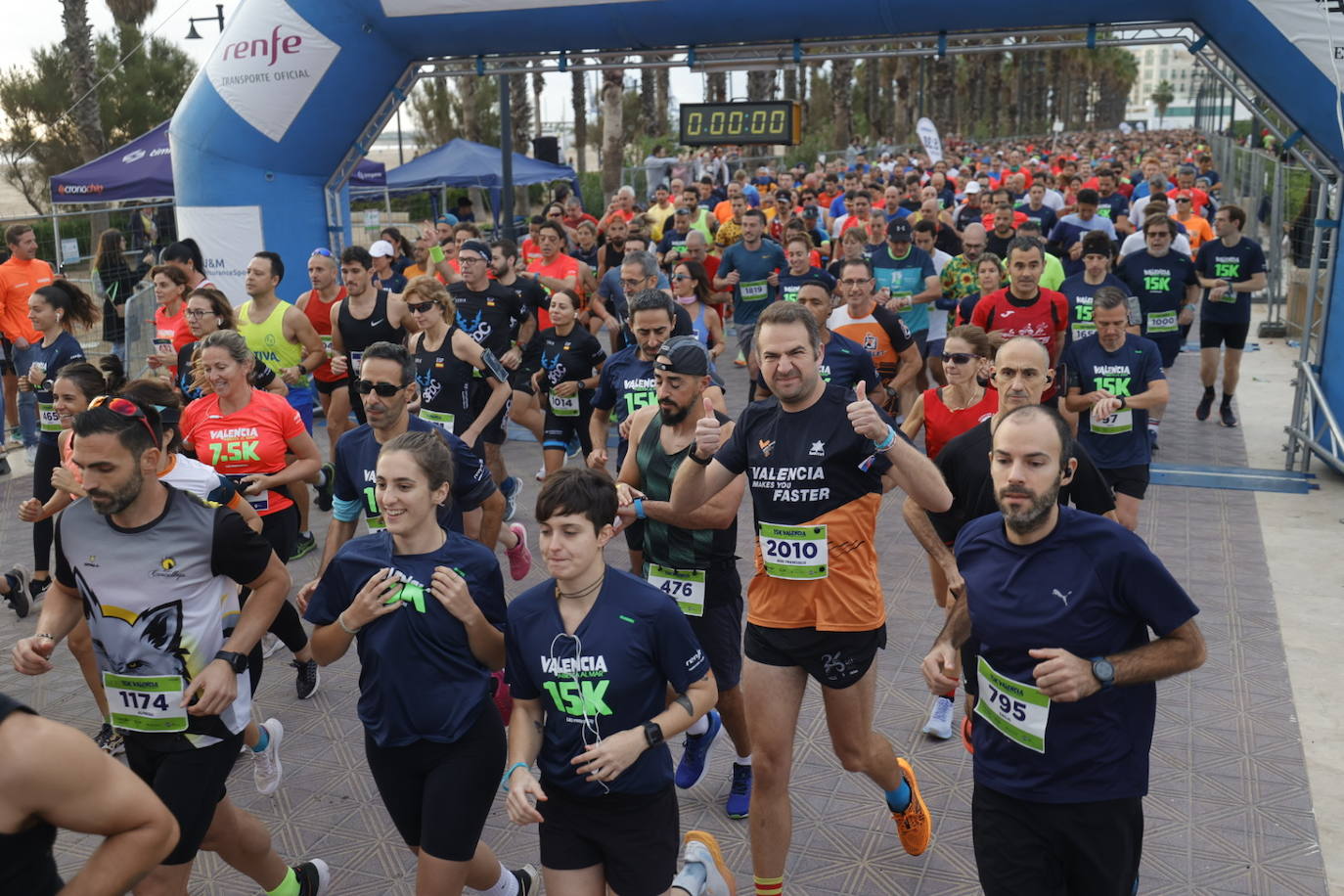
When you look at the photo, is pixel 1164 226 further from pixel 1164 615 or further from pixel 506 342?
pixel 1164 615

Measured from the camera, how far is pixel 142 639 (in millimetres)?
3633

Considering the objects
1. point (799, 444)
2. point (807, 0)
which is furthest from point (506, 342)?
point (799, 444)

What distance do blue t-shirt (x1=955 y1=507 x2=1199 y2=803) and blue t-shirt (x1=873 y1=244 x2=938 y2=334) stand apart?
7235 millimetres

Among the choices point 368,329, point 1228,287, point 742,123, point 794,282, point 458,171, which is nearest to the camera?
point 368,329

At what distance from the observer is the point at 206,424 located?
600 centimetres

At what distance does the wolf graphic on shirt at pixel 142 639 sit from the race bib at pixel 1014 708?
7.75 feet

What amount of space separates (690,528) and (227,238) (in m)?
9.70

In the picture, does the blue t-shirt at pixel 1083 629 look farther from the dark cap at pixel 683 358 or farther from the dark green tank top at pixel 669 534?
the dark cap at pixel 683 358

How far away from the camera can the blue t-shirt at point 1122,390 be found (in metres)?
6.58

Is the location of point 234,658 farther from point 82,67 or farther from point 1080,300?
point 82,67

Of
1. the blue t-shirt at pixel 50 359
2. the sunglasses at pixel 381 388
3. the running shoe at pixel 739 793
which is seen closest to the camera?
the running shoe at pixel 739 793

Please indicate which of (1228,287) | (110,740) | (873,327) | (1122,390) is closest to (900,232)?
(873,327)

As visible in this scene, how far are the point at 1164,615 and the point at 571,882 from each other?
1.69m

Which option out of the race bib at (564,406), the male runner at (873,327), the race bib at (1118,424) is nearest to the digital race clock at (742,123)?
the male runner at (873,327)
